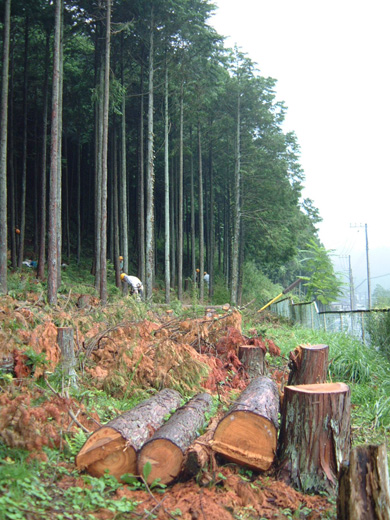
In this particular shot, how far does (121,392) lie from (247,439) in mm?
2397

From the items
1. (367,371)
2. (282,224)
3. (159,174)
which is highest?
(159,174)

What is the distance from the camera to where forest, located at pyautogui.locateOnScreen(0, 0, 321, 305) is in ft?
60.7

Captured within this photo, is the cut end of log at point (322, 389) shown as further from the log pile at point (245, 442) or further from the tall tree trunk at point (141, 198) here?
the tall tree trunk at point (141, 198)

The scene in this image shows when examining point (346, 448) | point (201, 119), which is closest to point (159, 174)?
point (201, 119)

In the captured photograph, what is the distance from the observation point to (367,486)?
3.49 metres

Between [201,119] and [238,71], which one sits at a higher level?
[238,71]

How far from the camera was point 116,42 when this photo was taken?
2241 cm

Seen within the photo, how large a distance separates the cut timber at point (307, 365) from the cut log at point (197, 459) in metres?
2.29

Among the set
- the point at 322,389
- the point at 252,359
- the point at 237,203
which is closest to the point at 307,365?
the point at 322,389

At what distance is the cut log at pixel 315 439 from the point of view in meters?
4.32

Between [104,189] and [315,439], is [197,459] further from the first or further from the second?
[104,189]

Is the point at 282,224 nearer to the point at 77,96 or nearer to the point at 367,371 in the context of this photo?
the point at 77,96

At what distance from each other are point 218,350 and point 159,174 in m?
28.0

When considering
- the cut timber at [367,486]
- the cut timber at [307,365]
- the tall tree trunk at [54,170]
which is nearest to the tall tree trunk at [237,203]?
the tall tree trunk at [54,170]
